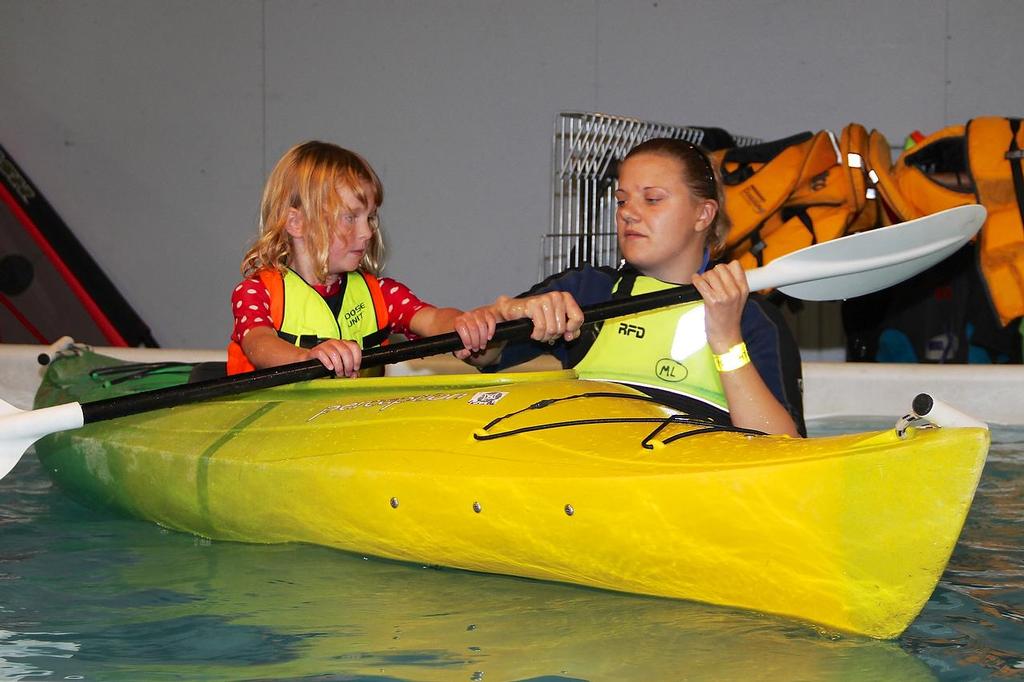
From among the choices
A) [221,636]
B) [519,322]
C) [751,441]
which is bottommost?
[221,636]

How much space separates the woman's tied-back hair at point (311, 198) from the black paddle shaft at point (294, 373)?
0.31 m

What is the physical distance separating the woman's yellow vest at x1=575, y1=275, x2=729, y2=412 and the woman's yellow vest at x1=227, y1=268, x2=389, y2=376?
494 millimetres

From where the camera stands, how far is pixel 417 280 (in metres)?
4.61

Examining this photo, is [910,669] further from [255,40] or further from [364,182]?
[255,40]

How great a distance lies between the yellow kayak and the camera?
144 centimetres

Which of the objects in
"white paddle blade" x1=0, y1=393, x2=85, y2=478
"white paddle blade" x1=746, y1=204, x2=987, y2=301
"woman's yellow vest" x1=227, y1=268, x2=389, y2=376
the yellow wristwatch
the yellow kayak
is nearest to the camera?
the yellow kayak

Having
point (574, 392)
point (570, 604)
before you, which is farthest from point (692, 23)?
point (570, 604)

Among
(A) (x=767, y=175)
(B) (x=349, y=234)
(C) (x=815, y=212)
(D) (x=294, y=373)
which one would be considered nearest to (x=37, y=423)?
(D) (x=294, y=373)

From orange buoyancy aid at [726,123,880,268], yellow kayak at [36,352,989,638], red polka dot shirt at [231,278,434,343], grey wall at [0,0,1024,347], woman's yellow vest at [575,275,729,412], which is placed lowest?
yellow kayak at [36,352,989,638]

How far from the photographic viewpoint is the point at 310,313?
7.60 feet

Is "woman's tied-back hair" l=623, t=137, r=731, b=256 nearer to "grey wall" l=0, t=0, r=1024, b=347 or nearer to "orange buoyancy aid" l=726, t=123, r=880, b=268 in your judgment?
"orange buoyancy aid" l=726, t=123, r=880, b=268

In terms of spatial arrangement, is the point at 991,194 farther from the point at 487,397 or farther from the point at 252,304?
the point at 252,304

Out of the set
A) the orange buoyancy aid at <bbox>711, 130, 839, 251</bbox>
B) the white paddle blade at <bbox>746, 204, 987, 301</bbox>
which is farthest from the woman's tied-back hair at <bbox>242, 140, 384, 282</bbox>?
the orange buoyancy aid at <bbox>711, 130, 839, 251</bbox>

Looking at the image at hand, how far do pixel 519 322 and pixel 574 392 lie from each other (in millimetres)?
217
